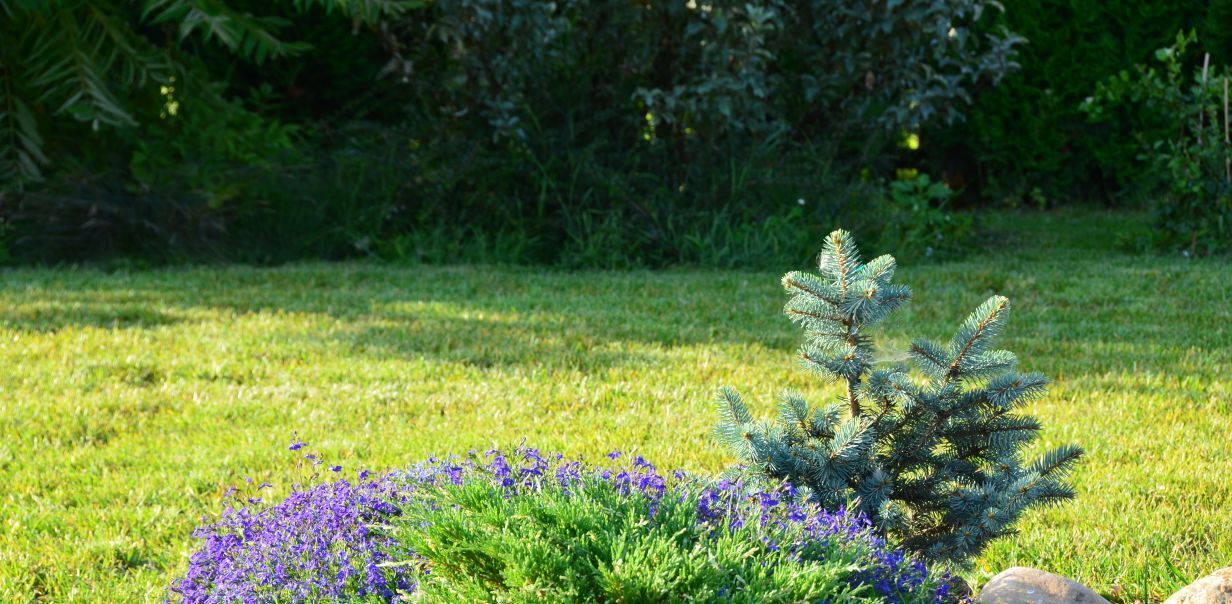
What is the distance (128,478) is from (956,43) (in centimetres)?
620

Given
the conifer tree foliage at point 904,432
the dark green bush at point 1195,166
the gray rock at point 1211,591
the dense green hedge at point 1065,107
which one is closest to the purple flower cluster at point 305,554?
the conifer tree foliage at point 904,432

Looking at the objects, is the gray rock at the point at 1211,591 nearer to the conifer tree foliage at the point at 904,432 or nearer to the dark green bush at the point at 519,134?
the conifer tree foliage at the point at 904,432

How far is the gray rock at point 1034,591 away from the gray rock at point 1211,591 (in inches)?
6.6

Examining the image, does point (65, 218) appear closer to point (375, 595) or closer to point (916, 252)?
point (916, 252)

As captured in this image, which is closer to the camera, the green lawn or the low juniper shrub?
the low juniper shrub

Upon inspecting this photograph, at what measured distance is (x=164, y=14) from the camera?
7219mm

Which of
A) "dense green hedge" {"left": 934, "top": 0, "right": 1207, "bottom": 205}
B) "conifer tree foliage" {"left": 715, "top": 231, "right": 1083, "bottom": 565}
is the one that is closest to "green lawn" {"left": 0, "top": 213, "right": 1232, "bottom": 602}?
"conifer tree foliage" {"left": 715, "top": 231, "right": 1083, "bottom": 565}

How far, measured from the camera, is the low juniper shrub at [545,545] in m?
2.14

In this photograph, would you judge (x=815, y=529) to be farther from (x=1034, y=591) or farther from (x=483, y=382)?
(x=483, y=382)

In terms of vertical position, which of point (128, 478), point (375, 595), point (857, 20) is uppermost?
point (857, 20)

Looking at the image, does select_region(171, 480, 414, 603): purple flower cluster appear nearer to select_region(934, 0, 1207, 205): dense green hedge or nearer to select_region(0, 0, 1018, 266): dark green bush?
select_region(0, 0, 1018, 266): dark green bush

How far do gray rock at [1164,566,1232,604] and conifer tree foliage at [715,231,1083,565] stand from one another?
1.03 ft

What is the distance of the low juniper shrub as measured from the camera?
2.14m

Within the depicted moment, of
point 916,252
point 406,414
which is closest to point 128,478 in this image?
point 406,414
